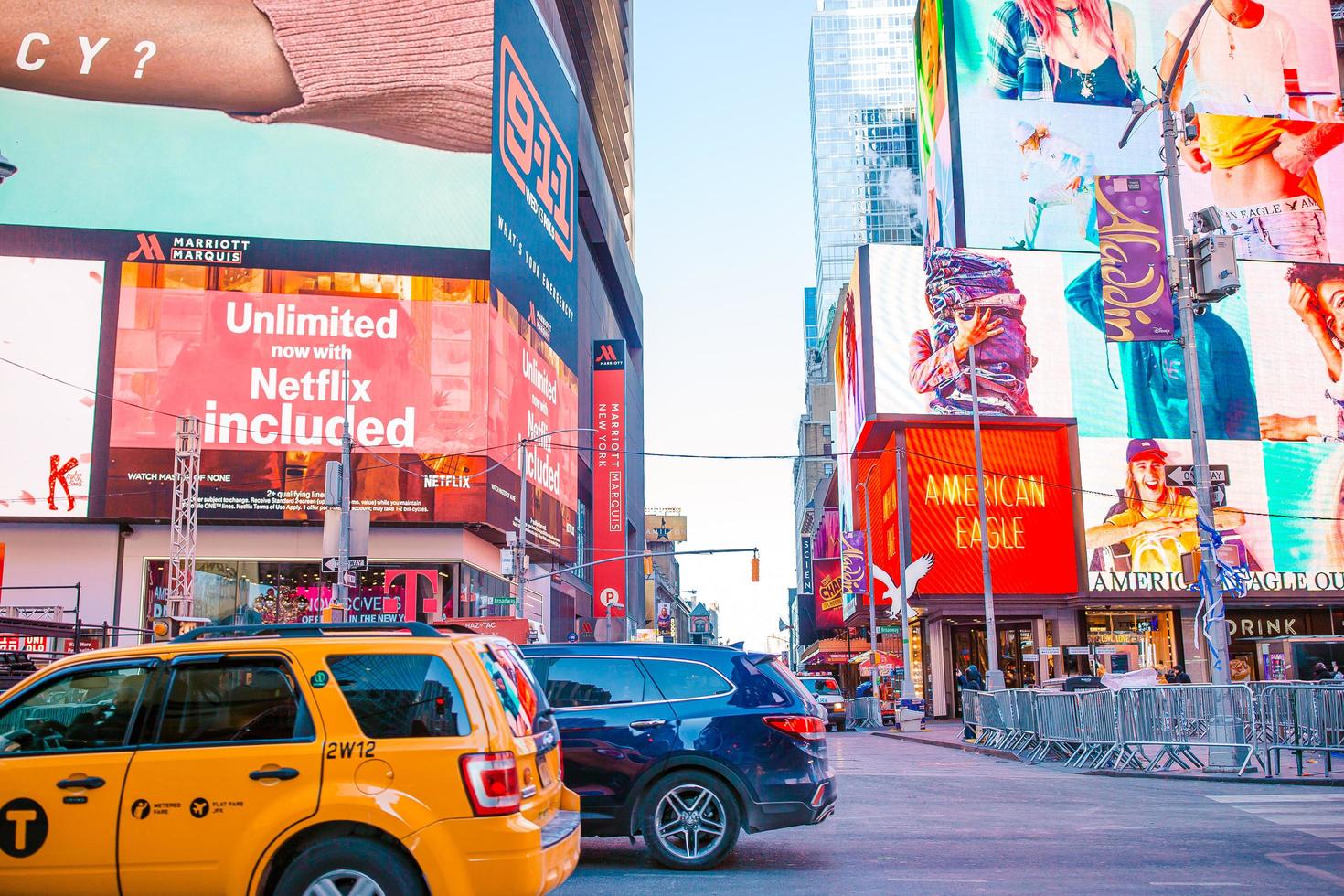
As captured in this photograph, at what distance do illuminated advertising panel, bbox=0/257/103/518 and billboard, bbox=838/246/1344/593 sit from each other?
30.1 metres

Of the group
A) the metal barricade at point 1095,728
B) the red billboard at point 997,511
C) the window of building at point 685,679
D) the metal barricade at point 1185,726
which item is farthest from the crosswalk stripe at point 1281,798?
the red billboard at point 997,511

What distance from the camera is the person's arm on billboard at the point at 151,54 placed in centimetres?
4053

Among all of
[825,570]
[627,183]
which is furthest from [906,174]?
[825,570]

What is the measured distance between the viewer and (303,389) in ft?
129

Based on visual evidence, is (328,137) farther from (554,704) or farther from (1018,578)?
(554,704)

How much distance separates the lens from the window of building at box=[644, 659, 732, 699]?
10.3 m

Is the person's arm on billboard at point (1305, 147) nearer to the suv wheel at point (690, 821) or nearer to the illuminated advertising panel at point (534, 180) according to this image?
the illuminated advertising panel at point (534, 180)

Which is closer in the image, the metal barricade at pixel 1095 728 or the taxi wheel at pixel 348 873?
the taxi wheel at pixel 348 873

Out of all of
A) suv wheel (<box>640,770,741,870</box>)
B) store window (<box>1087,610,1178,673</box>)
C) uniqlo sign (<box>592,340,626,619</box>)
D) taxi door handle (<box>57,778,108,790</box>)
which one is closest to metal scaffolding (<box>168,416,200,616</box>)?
suv wheel (<box>640,770,741,870</box>)

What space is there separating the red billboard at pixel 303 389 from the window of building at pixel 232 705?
32.7 m

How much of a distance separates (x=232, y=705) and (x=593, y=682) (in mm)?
4155

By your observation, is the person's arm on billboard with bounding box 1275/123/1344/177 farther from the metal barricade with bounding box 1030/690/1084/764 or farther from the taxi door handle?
the taxi door handle

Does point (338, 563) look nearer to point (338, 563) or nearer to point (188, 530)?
point (338, 563)

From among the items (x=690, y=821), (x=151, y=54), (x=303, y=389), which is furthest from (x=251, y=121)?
(x=690, y=821)
